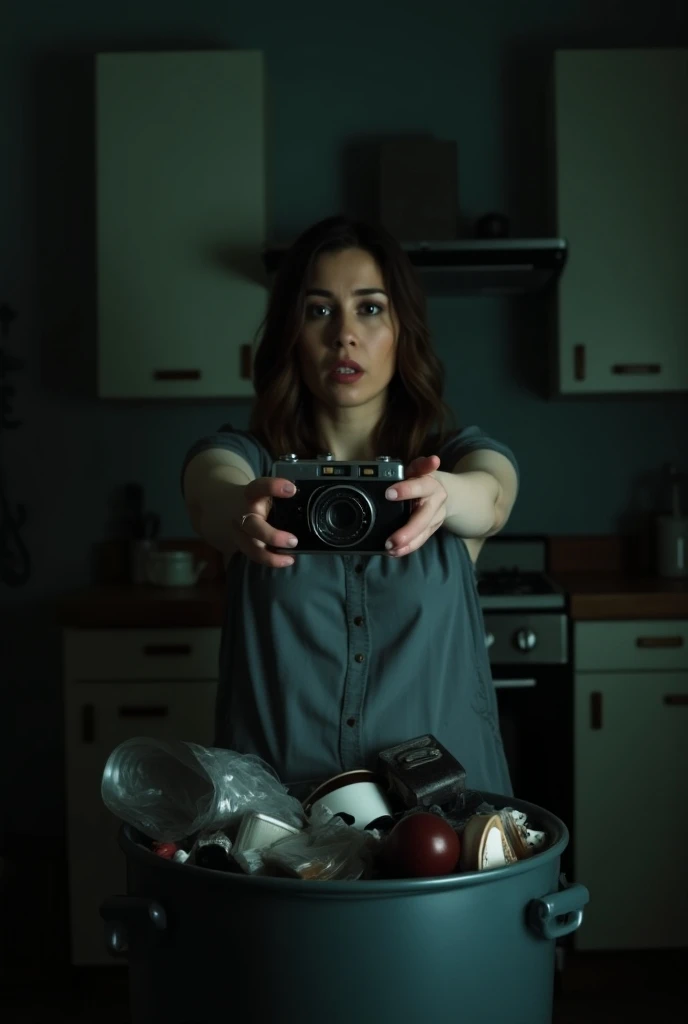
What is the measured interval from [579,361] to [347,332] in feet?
4.02

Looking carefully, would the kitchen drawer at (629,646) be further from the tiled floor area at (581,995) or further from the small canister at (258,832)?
the small canister at (258,832)

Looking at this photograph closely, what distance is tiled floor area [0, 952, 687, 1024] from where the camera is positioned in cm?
199

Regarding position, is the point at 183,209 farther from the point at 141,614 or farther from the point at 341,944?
the point at 341,944

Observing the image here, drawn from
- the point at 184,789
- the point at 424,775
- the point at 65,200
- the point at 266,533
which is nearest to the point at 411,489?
the point at 266,533

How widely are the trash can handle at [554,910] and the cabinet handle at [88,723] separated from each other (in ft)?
4.88

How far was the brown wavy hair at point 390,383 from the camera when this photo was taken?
4.22 feet

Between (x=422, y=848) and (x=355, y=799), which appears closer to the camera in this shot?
(x=422, y=848)

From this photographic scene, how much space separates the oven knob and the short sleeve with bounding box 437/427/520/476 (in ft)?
2.93

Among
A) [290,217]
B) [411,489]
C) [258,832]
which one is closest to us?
[258,832]

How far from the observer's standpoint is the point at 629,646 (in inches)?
83.1

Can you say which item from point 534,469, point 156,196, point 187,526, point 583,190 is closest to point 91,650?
point 187,526

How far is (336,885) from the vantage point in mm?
699

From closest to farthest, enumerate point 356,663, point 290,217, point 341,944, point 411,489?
point 341,944
point 411,489
point 356,663
point 290,217

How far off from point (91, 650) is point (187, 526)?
1.94 ft
